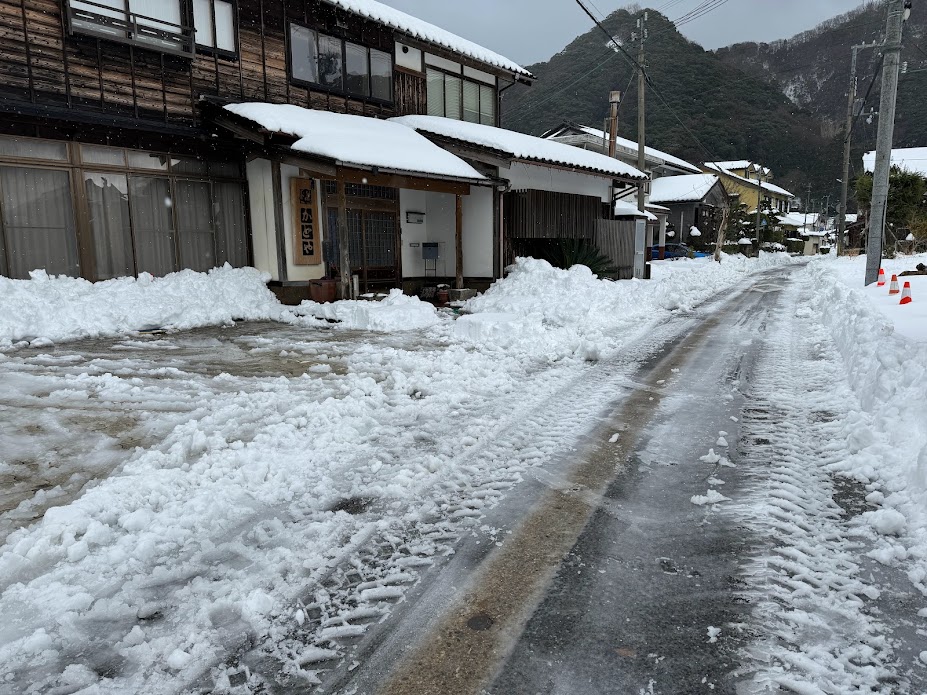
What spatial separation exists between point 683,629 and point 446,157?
12100 millimetres

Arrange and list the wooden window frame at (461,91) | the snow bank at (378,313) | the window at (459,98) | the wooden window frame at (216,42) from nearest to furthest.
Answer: the snow bank at (378,313)
the wooden window frame at (216,42)
the wooden window frame at (461,91)
the window at (459,98)

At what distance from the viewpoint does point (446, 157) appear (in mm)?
12961

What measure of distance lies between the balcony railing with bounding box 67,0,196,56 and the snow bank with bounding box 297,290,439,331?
565 centimetres

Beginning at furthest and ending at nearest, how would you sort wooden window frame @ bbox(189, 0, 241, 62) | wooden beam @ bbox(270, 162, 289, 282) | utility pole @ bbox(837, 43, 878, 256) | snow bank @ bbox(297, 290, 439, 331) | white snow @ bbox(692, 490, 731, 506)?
1. utility pole @ bbox(837, 43, 878, 256)
2. wooden beam @ bbox(270, 162, 289, 282)
3. wooden window frame @ bbox(189, 0, 241, 62)
4. snow bank @ bbox(297, 290, 439, 331)
5. white snow @ bbox(692, 490, 731, 506)

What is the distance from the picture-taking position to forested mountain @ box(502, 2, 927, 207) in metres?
53.6

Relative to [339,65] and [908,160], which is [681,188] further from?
[339,65]

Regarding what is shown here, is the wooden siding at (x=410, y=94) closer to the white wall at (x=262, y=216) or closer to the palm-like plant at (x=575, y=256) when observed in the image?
the white wall at (x=262, y=216)

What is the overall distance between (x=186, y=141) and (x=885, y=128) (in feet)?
54.2

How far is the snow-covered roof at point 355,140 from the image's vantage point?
33.7 ft

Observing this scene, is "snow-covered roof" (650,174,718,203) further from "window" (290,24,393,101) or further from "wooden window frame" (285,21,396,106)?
"window" (290,24,393,101)

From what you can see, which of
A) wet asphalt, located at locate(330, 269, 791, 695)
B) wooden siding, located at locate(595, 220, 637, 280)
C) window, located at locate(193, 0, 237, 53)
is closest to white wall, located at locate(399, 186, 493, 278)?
window, located at locate(193, 0, 237, 53)

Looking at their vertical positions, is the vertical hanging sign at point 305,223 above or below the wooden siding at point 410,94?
below

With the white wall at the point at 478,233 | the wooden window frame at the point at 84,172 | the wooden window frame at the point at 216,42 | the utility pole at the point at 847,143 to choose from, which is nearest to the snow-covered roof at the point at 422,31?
the wooden window frame at the point at 216,42

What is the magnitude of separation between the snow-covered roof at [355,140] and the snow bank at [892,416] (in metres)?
8.26
